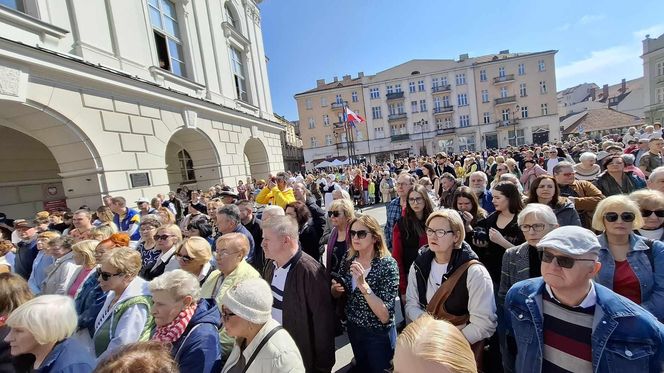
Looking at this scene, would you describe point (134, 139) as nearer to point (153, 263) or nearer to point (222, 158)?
point (222, 158)

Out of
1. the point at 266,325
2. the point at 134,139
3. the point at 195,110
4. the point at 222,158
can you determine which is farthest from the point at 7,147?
the point at 266,325

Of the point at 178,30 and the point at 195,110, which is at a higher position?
the point at 178,30

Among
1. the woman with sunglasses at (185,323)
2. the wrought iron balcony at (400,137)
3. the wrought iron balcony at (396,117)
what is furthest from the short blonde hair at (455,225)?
the wrought iron balcony at (396,117)

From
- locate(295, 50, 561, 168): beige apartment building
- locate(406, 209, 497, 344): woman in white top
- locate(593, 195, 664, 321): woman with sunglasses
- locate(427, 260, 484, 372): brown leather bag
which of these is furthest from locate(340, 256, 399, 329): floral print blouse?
locate(295, 50, 561, 168): beige apartment building

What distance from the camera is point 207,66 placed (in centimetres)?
1242

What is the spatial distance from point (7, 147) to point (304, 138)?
4076 cm

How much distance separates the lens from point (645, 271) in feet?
6.64

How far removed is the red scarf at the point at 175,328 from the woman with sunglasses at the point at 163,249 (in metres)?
1.65

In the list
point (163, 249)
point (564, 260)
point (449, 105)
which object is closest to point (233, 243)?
point (163, 249)

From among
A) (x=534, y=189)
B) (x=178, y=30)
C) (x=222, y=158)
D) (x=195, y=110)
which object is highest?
(x=178, y=30)

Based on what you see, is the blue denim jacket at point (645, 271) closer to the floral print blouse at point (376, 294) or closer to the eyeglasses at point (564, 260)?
the eyeglasses at point (564, 260)

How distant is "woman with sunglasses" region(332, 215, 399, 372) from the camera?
246 centimetres

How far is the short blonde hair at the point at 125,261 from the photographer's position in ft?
8.04

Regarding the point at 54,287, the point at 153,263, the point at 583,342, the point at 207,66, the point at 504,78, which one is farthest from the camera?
the point at 504,78
